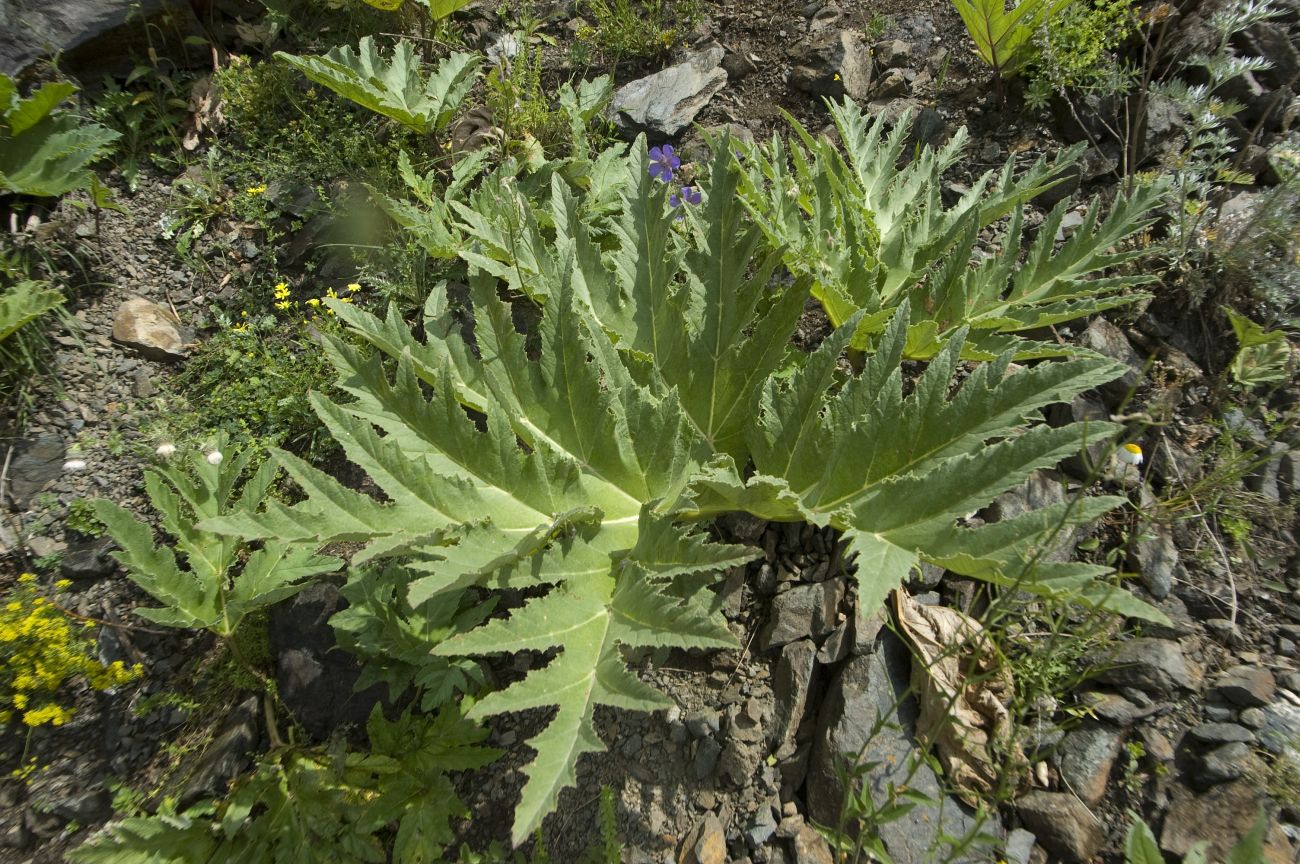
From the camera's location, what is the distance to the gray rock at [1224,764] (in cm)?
212

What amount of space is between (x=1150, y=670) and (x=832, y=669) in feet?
3.15

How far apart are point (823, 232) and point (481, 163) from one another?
6.49 feet

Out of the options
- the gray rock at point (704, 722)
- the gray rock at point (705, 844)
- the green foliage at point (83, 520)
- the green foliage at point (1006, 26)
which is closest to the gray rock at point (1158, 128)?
the green foliage at point (1006, 26)

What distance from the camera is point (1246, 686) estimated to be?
7.47 ft

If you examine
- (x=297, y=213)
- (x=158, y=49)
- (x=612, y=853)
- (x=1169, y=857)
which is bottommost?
(x=612, y=853)

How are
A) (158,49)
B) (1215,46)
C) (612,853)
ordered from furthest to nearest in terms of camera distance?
(158,49) → (1215,46) → (612,853)

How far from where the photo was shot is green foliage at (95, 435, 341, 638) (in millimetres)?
2760

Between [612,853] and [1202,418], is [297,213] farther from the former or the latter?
[1202,418]

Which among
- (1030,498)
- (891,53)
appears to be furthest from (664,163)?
(1030,498)

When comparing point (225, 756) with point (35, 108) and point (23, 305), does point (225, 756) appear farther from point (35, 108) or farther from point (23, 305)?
point (35, 108)

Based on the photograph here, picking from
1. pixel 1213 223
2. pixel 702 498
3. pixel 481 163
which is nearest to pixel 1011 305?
pixel 1213 223

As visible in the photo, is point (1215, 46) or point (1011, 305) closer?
point (1011, 305)

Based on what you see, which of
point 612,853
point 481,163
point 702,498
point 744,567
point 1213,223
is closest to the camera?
point 612,853

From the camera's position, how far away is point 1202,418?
287 cm
